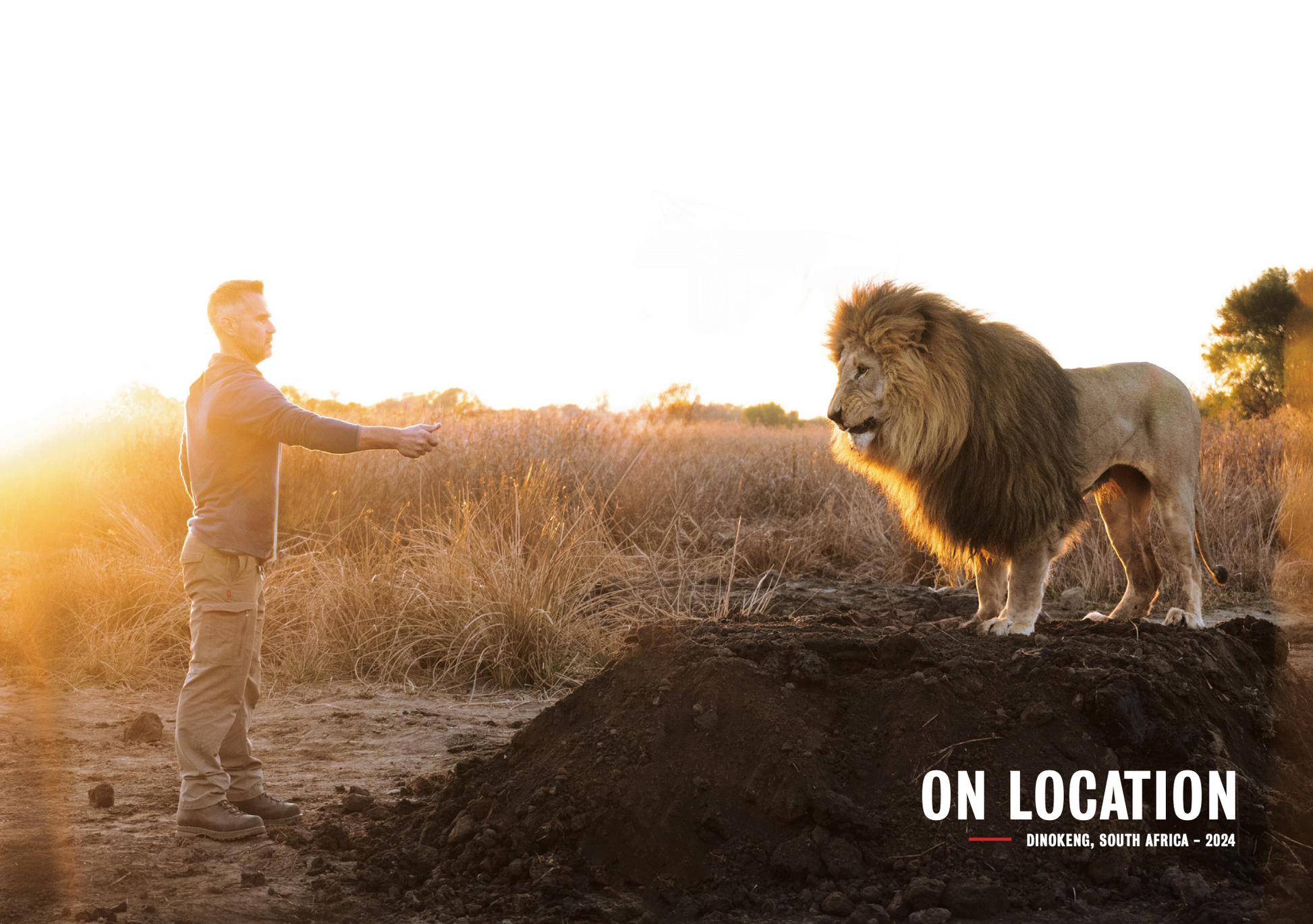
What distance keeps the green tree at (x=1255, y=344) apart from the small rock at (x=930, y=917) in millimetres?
19917

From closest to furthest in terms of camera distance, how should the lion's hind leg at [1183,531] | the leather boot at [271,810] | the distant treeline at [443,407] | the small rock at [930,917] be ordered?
1. the small rock at [930,917]
2. the leather boot at [271,810]
3. the lion's hind leg at [1183,531]
4. the distant treeline at [443,407]

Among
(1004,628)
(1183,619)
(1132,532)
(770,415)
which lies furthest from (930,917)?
(770,415)

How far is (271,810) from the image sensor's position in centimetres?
413

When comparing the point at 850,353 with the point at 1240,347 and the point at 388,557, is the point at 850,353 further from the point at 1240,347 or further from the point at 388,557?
the point at 1240,347

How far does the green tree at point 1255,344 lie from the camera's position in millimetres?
20016

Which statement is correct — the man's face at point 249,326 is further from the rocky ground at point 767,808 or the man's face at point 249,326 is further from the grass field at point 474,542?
the grass field at point 474,542

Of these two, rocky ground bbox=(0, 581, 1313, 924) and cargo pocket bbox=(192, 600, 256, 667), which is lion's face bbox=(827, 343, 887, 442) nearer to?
rocky ground bbox=(0, 581, 1313, 924)

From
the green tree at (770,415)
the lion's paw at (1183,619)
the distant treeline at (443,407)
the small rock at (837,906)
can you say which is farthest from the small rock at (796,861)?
the green tree at (770,415)

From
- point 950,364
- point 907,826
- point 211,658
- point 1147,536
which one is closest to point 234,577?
point 211,658

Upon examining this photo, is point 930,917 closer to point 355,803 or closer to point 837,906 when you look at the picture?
point 837,906

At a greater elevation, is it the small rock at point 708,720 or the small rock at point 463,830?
the small rock at point 708,720

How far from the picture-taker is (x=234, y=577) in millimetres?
4020

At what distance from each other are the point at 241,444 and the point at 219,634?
2.60ft

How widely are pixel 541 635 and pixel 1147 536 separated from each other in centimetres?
407
